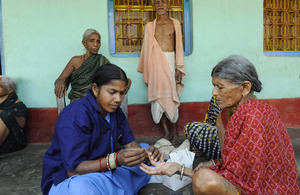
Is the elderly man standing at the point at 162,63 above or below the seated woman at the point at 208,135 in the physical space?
above

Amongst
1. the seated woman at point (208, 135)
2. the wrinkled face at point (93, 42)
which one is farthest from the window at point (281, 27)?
the wrinkled face at point (93, 42)

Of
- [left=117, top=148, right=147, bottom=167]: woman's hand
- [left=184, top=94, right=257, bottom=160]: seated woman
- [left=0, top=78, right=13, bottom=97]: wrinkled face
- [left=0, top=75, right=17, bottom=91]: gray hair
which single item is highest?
[left=0, top=75, right=17, bottom=91]: gray hair

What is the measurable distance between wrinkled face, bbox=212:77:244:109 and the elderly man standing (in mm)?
2083

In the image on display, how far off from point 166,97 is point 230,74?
2237 millimetres

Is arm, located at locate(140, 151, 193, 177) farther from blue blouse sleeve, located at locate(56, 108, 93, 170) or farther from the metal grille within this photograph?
the metal grille

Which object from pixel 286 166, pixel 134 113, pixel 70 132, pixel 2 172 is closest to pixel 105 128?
pixel 70 132

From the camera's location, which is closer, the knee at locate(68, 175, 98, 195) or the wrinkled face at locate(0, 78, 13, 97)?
the knee at locate(68, 175, 98, 195)

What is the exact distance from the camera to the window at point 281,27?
473 centimetres

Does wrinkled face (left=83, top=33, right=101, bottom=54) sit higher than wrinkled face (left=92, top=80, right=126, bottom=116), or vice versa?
wrinkled face (left=83, top=33, right=101, bottom=54)

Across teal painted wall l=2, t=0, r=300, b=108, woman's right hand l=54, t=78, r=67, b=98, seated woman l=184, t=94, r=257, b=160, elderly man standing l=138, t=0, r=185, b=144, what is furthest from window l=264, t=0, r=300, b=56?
woman's right hand l=54, t=78, r=67, b=98

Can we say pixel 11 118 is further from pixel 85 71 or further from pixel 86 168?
pixel 86 168

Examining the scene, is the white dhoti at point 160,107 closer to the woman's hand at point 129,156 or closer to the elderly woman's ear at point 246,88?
the woman's hand at point 129,156

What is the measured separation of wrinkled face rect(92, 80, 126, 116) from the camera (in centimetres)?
191

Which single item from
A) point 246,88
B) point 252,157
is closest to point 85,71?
point 246,88
